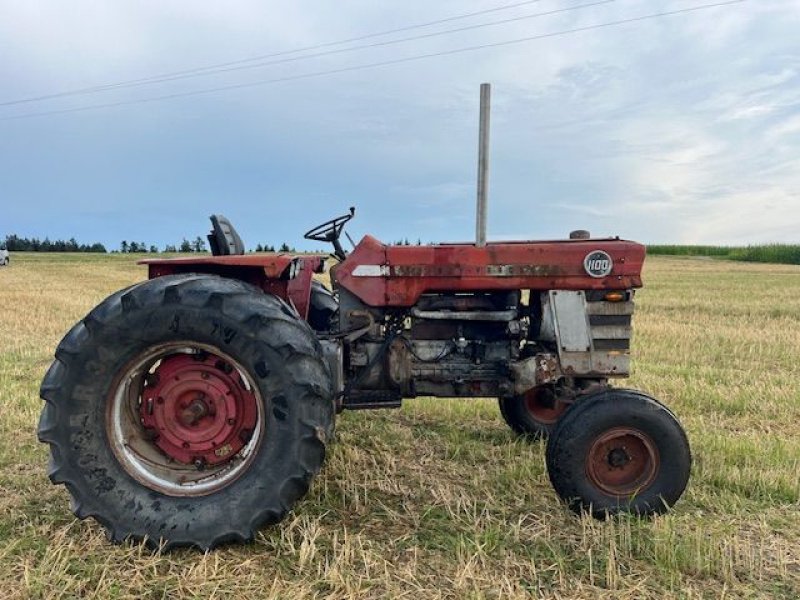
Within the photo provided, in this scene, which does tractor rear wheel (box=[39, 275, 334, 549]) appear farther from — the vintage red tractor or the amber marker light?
the amber marker light

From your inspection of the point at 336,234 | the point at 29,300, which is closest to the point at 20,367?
the point at 336,234

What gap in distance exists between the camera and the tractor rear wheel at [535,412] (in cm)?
483

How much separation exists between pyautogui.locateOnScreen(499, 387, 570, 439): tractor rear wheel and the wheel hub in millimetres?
2200

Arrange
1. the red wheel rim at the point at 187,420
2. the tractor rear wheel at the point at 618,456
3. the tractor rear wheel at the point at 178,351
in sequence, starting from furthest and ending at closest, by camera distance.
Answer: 1. the tractor rear wheel at the point at 618,456
2. the red wheel rim at the point at 187,420
3. the tractor rear wheel at the point at 178,351

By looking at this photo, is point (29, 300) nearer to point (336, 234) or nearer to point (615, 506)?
point (336, 234)

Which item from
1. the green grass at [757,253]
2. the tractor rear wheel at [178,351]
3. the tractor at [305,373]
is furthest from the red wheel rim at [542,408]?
the green grass at [757,253]

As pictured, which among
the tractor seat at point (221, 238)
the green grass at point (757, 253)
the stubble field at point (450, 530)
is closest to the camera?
the stubble field at point (450, 530)

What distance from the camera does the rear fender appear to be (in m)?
3.59

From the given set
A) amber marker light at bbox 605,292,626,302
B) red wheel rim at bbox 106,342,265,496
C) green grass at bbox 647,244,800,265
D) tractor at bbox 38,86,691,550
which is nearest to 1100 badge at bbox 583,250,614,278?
tractor at bbox 38,86,691,550

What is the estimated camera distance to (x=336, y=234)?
4.28m

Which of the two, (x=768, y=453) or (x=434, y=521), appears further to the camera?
(x=768, y=453)

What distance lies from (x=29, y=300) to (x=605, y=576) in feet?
49.9

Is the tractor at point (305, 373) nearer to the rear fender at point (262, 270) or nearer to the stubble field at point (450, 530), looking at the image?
the rear fender at point (262, 270)

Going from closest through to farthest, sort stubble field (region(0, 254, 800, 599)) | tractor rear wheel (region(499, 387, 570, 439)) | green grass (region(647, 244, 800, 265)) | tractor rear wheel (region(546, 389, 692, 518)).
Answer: stubble field (region(0, 254, 800, 599)), tractor rear wheel (region(546, 389, 692, 518)), tractor rear wheel (region(499, 387, 570, 439)), green grass (region(647, 244, 800, 265))
